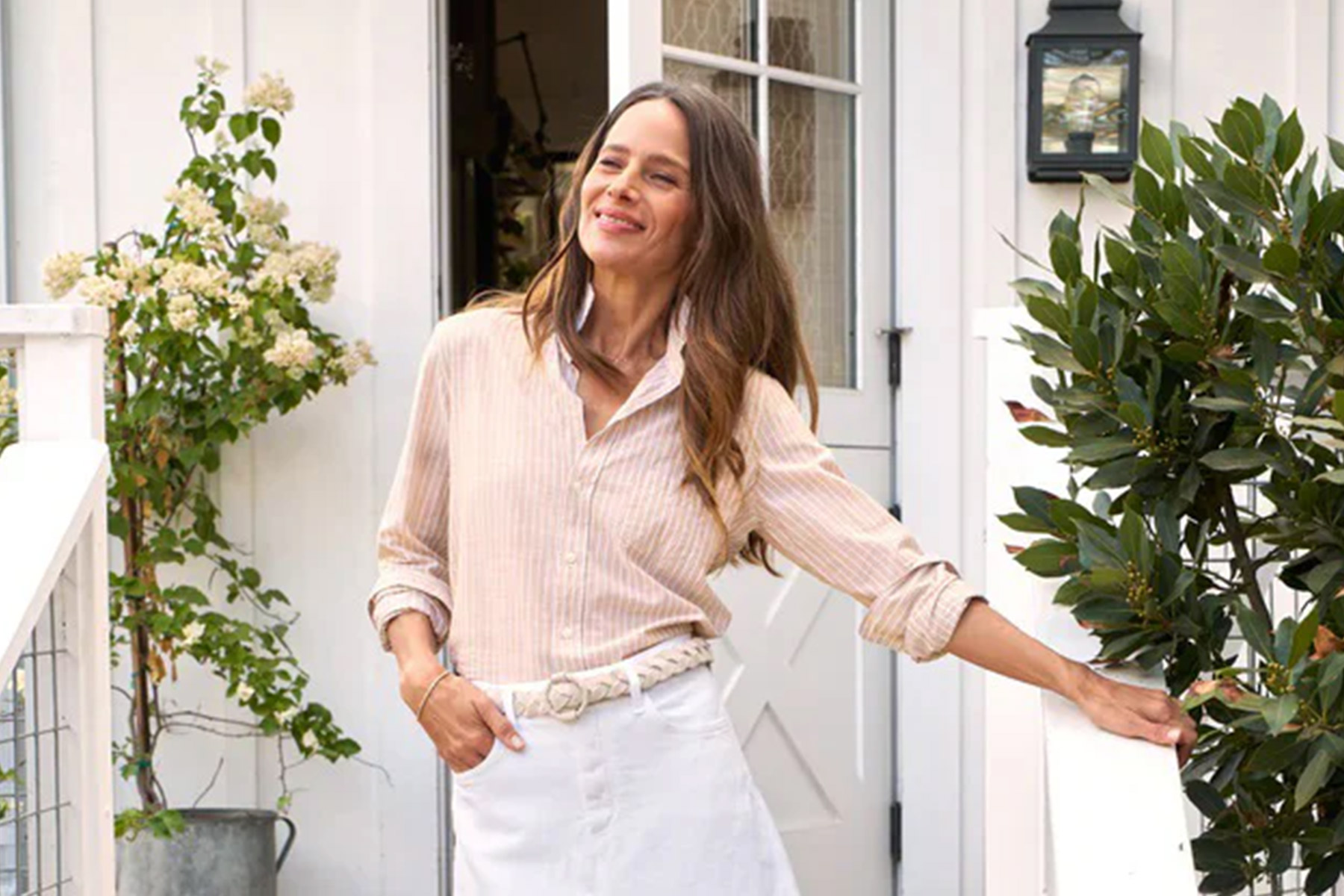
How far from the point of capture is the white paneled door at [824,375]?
13.9 feet

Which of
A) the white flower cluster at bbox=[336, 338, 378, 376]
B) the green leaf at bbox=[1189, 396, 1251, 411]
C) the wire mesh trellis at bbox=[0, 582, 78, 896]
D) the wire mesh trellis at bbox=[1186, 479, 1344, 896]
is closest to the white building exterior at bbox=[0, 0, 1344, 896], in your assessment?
the white flower cluster at bbox=[336, 338, 378, 376]

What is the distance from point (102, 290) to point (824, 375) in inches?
59.5

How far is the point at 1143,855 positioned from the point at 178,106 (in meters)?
3.16

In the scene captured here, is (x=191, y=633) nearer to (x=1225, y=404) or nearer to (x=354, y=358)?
(x=354, y=358)

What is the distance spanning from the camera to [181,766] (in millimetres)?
4305

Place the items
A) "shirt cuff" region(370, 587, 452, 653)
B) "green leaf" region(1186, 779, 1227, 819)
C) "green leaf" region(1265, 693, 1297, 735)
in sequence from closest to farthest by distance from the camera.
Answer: "green leaf" region(1265, 693, 1297, 735) → "green leaf" region(1186, 779, 1227, 819) → "shirt cuff" region(370, 587, 452, 653)

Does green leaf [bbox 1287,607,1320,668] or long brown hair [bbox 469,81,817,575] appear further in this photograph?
long brown hair [bbox 469,81,817,575]

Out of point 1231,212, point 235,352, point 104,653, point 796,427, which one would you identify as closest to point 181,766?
point 235,352

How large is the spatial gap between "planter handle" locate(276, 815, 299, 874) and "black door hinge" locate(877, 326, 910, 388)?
1583 mm

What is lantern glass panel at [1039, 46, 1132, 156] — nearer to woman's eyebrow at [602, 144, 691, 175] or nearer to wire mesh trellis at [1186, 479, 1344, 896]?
wire mesh trellis at [1186, 479, 1344, 896]

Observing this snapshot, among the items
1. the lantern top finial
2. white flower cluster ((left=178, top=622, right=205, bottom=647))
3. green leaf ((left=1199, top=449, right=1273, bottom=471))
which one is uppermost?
the lantern top finial

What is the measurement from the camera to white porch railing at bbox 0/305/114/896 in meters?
2.61

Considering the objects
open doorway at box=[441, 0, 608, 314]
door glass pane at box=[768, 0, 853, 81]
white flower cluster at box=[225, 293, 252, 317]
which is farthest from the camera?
open doorway at box=[441, 0, 608, 314]

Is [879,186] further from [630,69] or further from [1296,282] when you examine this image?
[1296,282]
